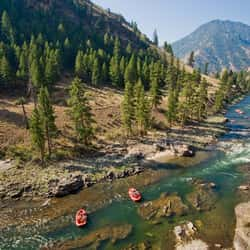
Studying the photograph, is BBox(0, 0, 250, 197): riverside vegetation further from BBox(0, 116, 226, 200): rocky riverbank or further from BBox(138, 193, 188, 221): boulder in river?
BBox(138, 193, 188, 221): boulder in river

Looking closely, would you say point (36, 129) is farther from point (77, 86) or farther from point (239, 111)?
point (239, 111)

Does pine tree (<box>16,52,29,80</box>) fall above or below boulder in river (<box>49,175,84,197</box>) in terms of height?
above

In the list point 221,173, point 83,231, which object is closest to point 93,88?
point 221,173

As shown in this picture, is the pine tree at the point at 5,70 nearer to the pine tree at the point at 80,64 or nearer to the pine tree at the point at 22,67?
the pine tree at the point at 22,67

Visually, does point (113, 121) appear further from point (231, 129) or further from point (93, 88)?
point (231, 129)

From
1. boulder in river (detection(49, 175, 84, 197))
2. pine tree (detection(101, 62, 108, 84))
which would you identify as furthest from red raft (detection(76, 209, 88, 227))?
pine tree (detection(101, 62, 108, 84))

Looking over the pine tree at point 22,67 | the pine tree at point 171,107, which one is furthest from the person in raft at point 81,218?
the pine tree at point 22,67

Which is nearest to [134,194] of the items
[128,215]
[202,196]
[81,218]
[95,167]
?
[128,215]
